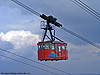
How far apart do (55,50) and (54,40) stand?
2756mm

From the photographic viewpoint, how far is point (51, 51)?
117 ft

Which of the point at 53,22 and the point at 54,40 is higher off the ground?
the point at 53,22

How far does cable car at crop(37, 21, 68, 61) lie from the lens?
3541 centimetres

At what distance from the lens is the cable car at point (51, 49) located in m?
35.4

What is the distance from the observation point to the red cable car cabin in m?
35.3

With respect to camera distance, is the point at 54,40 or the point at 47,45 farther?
the point at 54,40

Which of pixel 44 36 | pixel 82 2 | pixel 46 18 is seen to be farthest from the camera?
pixel 44 36

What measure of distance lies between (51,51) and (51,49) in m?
0.37

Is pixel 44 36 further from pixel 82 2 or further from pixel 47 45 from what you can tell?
pixel 82 2

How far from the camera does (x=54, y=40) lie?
1505 inches

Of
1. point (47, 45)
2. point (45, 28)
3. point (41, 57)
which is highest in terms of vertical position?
point (45, 28)

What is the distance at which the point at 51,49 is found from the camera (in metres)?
35.7

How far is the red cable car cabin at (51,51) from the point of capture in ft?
→ 116

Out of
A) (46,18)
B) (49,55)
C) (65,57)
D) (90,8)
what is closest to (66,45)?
(65,57)
